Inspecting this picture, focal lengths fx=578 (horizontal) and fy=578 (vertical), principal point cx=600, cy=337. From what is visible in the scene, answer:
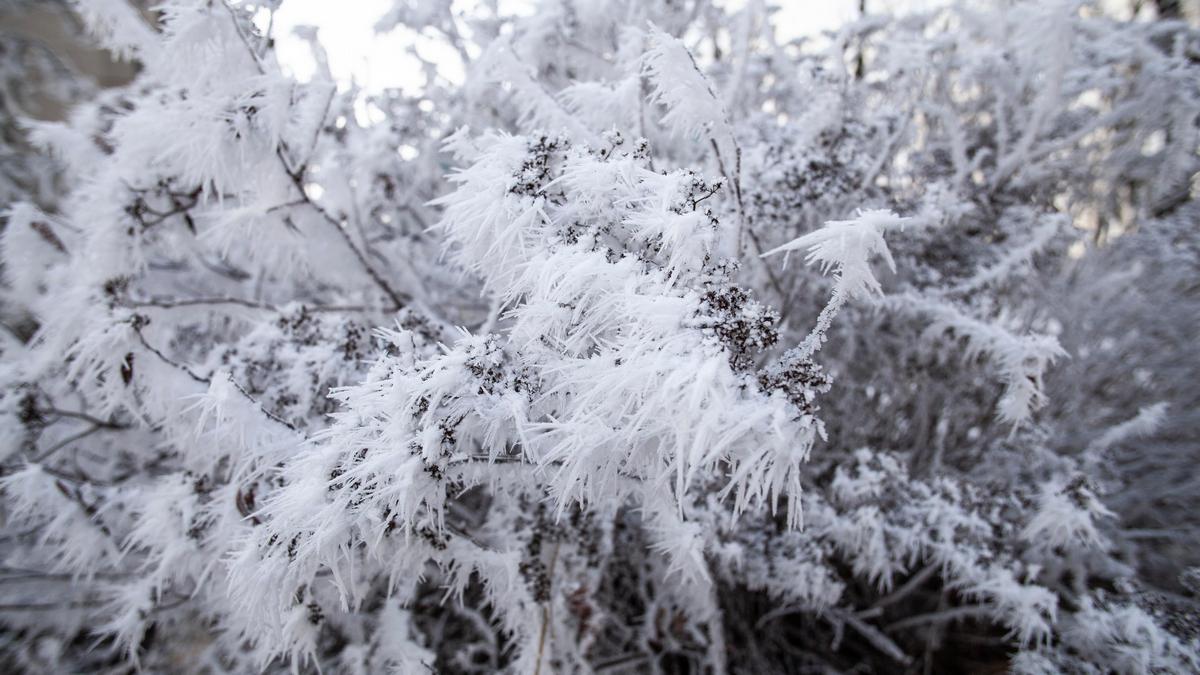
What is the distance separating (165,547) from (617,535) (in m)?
1.53

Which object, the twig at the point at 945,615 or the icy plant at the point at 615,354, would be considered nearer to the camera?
the icy plant at the point at 615,354

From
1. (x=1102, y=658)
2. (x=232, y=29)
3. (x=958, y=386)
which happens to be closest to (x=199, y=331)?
(x=232, y=29)

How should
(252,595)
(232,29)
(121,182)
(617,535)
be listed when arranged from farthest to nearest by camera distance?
1. (617,535)
2. (121,182)
3. (232,29)
4. (252,595)

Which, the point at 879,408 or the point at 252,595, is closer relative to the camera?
the point at 252,595

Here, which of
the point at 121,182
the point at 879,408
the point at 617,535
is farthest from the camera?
the point at 879,408

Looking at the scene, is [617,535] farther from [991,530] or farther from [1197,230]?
[1197,230]

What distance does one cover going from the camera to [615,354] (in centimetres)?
103

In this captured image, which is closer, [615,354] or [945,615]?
[615,354]

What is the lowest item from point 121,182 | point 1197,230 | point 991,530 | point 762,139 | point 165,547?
point 165,547

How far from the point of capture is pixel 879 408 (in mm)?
2900

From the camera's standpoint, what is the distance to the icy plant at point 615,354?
1129 mm

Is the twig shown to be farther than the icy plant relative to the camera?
Yes

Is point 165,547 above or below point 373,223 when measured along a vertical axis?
below

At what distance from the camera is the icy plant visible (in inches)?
44.4
